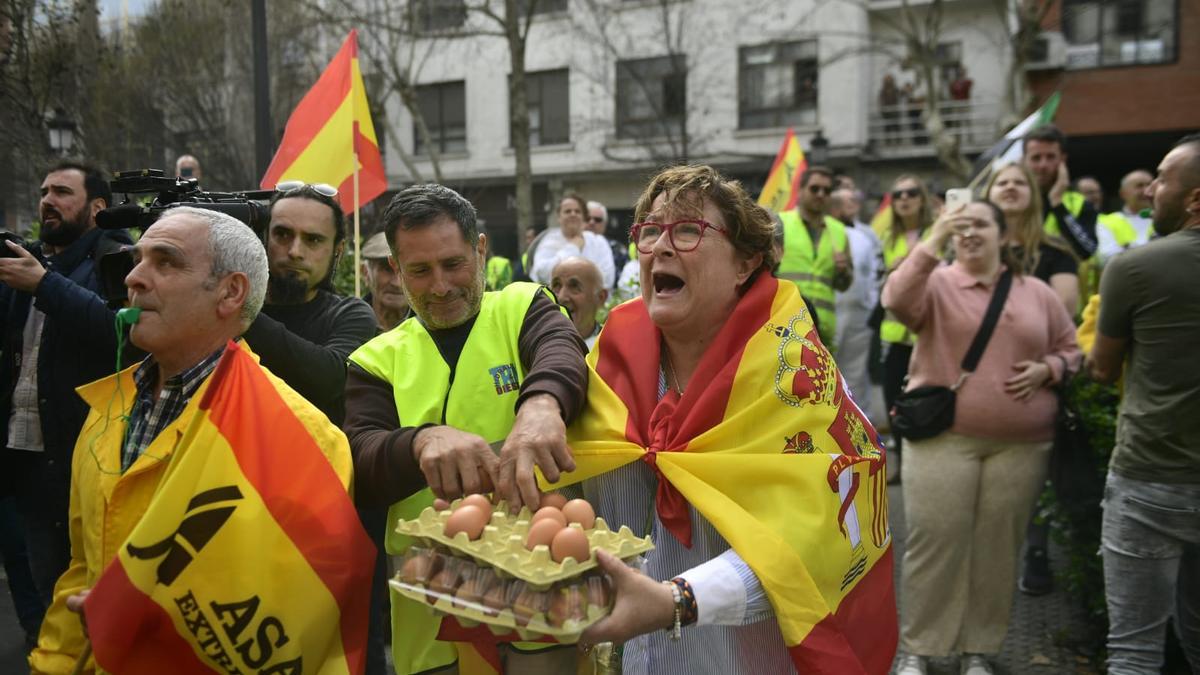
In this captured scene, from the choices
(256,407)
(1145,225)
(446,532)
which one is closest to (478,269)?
(256,407)

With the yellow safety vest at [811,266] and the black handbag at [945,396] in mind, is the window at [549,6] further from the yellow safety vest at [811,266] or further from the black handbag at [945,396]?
the black handbag at [945,396]

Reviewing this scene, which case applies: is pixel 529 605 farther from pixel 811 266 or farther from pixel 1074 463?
pixel 811 266

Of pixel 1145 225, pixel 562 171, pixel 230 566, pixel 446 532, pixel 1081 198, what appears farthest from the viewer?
pixel 562 171

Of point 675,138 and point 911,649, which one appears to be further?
point 675,138

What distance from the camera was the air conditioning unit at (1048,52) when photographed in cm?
2289

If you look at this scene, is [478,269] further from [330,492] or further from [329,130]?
[329,130]

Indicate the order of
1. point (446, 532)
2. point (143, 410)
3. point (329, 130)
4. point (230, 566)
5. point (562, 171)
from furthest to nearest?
1. point (562, 171)
2. point (329, 130)
3. point (143, 410)
4. point (230, 566)
5. point (446, 532)

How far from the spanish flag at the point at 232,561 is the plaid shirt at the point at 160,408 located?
1.03 ft

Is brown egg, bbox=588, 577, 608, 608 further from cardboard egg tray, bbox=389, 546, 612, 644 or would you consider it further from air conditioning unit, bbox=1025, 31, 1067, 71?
air conditioning unit, bbox=1025, 31, 1067, 71

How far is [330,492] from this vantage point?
2.28 metres

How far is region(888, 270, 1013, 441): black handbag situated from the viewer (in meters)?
4.48

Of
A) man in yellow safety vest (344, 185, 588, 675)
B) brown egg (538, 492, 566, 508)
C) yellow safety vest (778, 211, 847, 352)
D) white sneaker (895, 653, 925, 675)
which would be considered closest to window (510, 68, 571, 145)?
yellow safety vest (778, 211, 847, 352)

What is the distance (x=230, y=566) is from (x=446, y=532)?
0.56m

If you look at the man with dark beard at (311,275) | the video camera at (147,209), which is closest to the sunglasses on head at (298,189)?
the man with dark beard at (311,275)
